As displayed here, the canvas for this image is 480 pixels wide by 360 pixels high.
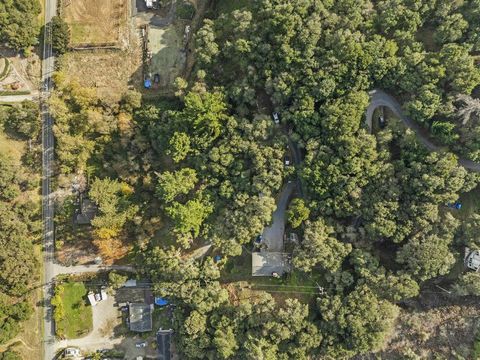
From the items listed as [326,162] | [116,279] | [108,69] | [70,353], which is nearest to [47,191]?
[116,279]

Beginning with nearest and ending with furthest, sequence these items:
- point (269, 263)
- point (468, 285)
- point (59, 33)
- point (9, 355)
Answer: point (468, 285) < point (269, 263) < point (9, 355) < point (59, 33)

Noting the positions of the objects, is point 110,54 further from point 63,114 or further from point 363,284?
point 363,284

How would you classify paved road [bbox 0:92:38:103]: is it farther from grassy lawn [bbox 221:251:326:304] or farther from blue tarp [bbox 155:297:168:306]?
grassy lawn [bbox 221:251:326:304]

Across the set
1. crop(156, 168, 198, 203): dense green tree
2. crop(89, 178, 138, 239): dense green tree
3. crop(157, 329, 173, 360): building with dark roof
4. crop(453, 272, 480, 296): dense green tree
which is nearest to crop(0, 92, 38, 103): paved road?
crop(89, 178, 138, 239): dense green tree

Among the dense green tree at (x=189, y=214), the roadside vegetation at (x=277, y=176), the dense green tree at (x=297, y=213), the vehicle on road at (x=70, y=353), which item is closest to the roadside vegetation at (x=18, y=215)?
the roadside vegetation at (x=277, y=176)

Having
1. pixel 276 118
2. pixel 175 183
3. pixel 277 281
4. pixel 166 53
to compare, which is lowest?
pixel 277 281

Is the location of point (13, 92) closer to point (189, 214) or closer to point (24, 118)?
point (24, 118)

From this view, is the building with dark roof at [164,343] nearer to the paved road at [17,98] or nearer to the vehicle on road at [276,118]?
the vehicle on road at [276,118]
